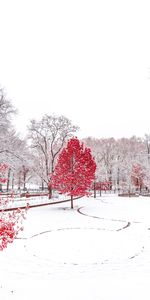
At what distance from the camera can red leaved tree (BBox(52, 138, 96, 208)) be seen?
32.3m

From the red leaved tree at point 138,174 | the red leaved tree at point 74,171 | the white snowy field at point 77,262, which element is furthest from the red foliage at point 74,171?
the red leaved tree at point 138,174

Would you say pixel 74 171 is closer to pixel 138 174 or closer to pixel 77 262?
pixel 77 262

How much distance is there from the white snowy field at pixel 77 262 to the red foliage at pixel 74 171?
33.4 ft

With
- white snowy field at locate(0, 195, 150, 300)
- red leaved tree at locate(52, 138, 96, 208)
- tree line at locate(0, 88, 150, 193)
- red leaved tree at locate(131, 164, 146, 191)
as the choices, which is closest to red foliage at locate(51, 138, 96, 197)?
red leaved tree at locate(52, 138, 96, 208)

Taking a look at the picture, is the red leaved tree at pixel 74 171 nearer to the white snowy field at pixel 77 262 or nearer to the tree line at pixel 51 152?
the tree line at pixel 51 152

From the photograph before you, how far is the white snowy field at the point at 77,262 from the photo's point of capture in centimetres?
812

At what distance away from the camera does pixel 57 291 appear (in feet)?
27.0

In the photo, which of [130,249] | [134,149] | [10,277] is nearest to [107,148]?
[134,149]

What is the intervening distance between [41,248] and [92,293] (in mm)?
7707

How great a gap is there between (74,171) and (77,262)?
66.1ft

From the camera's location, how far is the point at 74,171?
32.6m

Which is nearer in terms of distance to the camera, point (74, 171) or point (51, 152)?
point (74, 171)

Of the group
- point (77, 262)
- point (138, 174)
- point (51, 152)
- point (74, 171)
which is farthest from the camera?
point (138, 174)

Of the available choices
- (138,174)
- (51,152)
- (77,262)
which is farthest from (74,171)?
(138,174)
